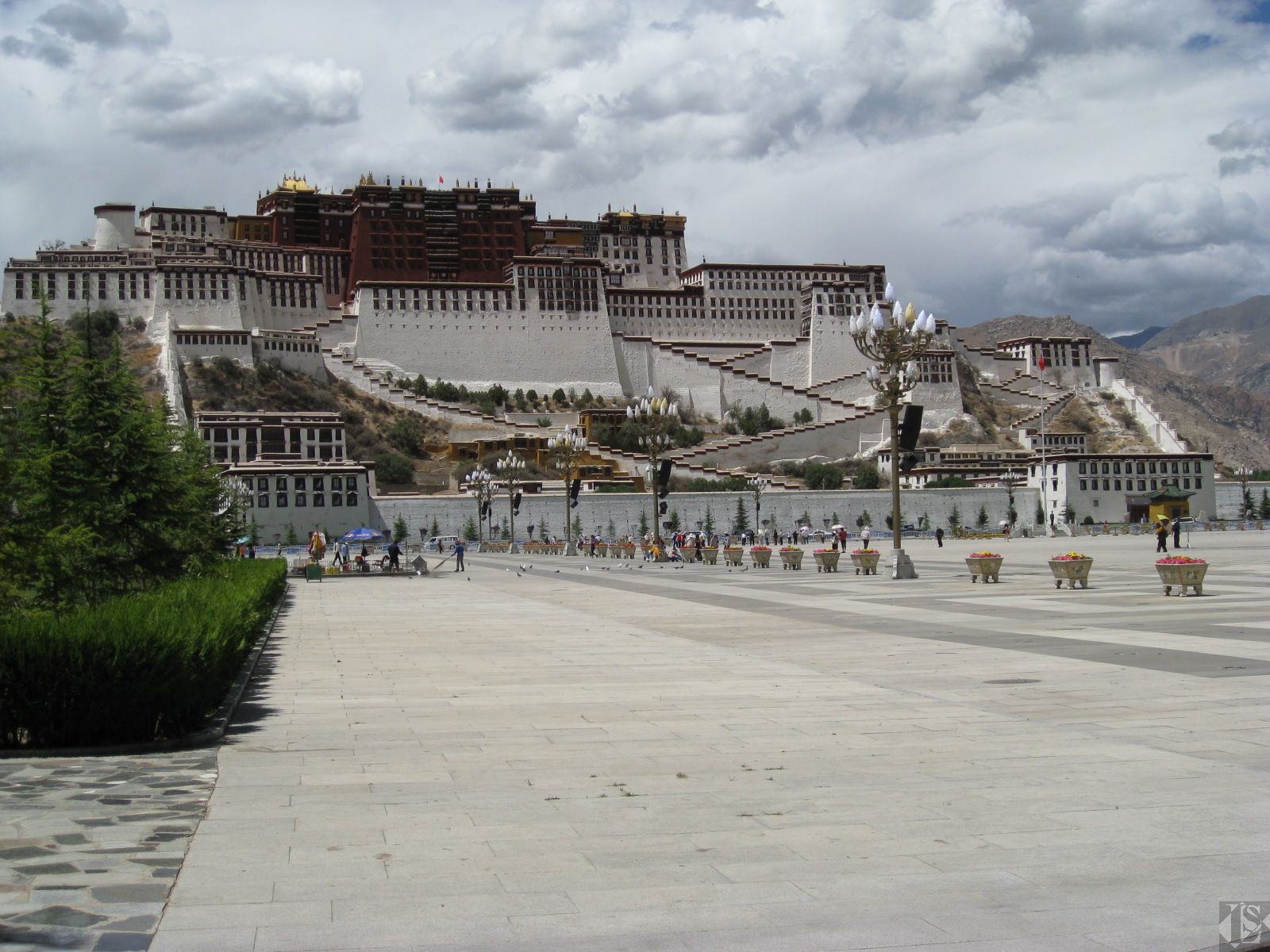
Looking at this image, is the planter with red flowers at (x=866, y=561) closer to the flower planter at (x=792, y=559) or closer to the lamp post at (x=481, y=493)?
the flower planter at (x=792, y=559)

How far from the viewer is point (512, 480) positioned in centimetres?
6031

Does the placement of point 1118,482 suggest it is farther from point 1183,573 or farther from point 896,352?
point 1183,573

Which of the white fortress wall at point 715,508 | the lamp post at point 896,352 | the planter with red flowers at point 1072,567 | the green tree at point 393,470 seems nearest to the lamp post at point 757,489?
the white fortress wall at point 715,508

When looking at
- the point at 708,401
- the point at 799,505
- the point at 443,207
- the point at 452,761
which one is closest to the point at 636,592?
the point at 452,761

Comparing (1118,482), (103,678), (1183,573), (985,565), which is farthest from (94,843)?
(1118,482)

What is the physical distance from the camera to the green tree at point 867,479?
8850 cm

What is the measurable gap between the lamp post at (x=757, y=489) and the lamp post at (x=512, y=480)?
1294cm

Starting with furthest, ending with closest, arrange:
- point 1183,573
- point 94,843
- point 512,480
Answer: point 512,480
point 1183,573
point 94,843

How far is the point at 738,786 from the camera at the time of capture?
7.49 meters

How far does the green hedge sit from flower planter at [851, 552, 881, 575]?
839 inches

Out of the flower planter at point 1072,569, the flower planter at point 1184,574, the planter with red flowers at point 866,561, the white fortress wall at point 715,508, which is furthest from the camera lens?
the white fortress wall at point 715,508

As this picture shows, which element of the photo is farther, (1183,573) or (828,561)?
(828,561)

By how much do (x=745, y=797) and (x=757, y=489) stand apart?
65648 mm

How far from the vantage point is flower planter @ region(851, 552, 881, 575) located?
97.3 feet
